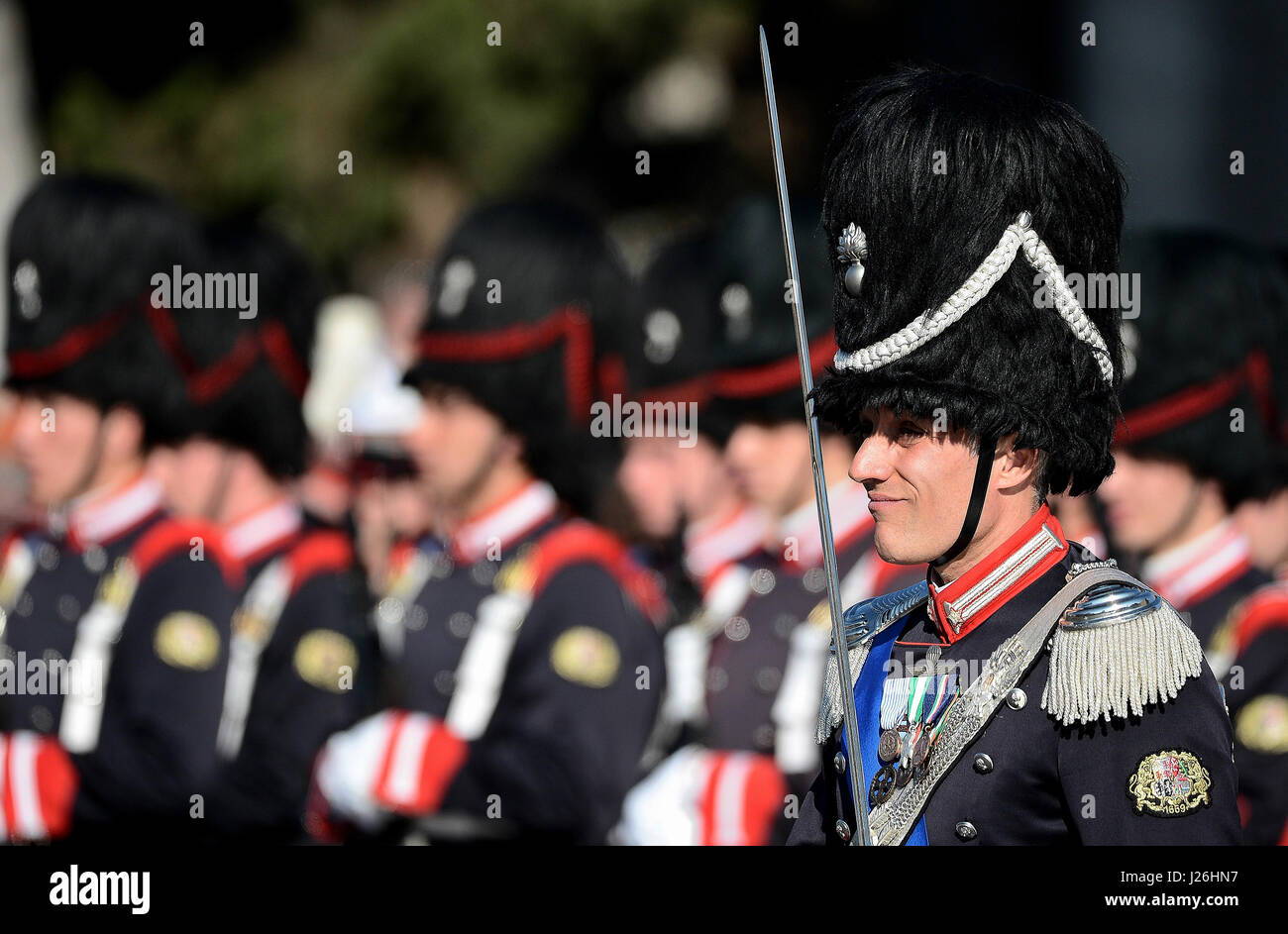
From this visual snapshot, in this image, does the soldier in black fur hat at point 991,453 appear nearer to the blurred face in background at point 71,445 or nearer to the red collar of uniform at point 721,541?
the red collar of uniform at point 721,541

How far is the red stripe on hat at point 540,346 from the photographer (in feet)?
19.5

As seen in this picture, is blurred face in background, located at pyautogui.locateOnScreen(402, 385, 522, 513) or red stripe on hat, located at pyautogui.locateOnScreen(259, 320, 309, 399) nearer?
blurred face in background, located at pyautogui.locateOnScreen(402, 385, 522, 513)

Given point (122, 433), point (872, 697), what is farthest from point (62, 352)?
point (872, 697)

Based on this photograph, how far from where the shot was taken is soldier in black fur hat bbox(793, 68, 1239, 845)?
2.56m

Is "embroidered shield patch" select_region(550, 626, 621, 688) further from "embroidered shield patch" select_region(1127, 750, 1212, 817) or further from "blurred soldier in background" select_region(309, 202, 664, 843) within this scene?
"embroidered shield patch" select_region(1127, 750, 1212, 817)

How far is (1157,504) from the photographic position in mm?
5387

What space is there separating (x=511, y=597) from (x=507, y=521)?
277 mm

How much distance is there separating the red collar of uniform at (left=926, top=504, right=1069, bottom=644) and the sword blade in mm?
259

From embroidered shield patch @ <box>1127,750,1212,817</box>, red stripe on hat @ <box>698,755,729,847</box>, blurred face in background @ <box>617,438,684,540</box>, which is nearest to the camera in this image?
embroidered shield patch @ <box>1127,750,1212,817</box>

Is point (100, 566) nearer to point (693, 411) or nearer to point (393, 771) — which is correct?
point (393, 771)

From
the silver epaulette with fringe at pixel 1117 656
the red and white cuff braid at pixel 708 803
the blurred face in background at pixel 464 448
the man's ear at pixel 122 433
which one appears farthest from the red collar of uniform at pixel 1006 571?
the man's ear at pixel 122 433

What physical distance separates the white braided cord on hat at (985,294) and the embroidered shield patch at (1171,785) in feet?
1.91

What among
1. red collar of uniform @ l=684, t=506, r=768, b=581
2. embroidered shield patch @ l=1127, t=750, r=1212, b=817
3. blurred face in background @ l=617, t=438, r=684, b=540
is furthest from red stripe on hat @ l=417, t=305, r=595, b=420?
embroidered shield patch @ l=1127, t=750, r=1212, b=817

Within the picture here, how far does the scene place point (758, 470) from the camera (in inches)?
226
